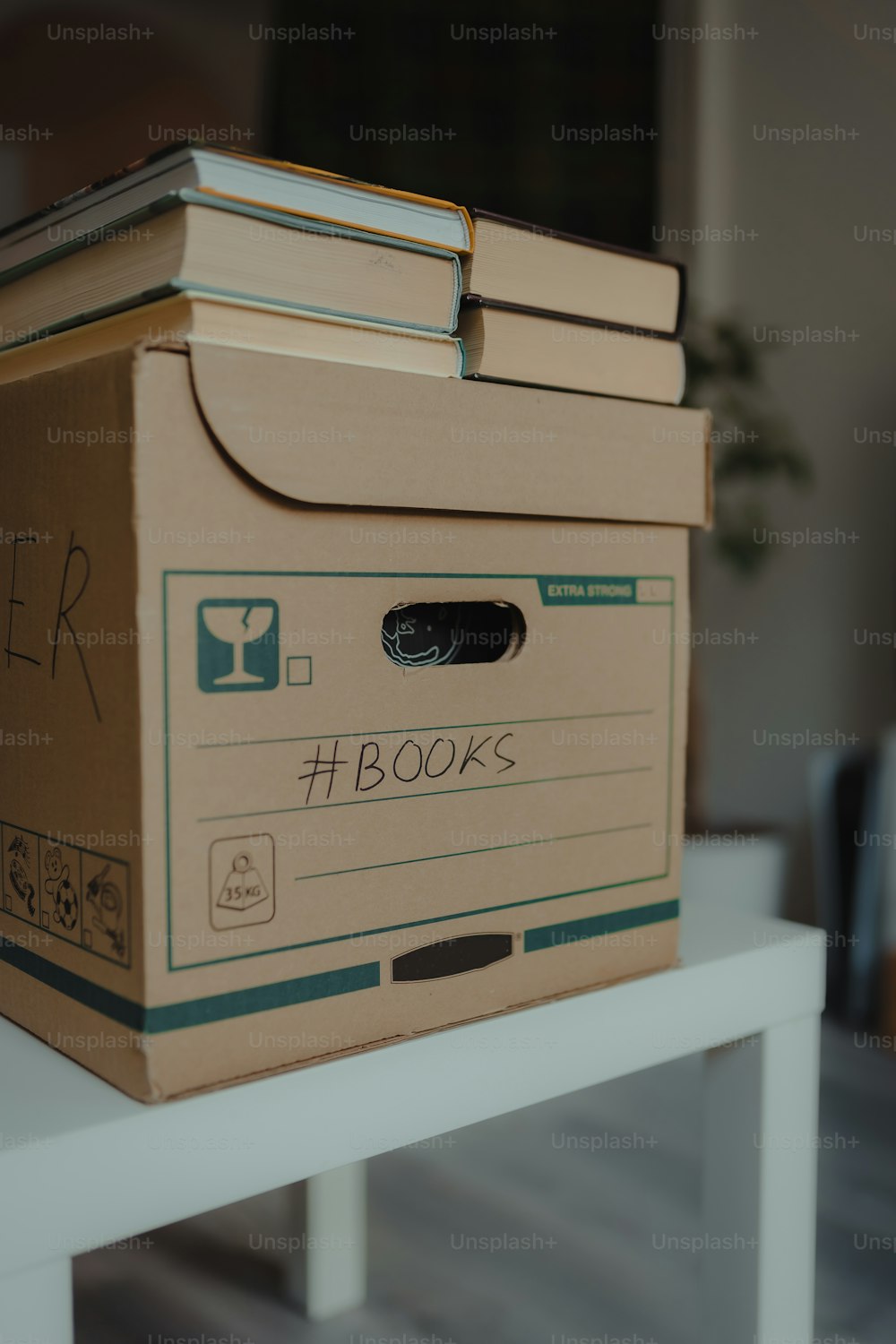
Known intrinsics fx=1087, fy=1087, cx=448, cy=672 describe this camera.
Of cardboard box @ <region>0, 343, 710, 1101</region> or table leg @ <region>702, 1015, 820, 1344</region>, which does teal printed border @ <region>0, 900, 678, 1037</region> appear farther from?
table leg @ <region>702, 1015, 820, 1344</region>

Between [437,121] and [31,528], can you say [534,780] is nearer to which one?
[31,528]

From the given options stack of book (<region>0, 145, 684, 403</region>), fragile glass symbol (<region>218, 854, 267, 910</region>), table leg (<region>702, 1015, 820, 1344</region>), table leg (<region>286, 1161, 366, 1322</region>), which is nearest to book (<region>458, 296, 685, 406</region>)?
stack of book (<region>0, 145, 684, 403</region>)

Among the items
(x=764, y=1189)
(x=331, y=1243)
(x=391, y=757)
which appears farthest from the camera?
(x=331, y=1243)

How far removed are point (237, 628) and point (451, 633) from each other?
161 millimetres

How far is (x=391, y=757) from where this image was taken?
0.54 m

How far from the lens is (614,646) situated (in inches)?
25.2

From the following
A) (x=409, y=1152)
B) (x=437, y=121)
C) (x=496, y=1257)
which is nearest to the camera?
(x=496, y=1257)

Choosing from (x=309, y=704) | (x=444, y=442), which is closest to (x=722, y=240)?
(x=444, y=442)

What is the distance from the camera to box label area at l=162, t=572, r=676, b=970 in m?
0.48

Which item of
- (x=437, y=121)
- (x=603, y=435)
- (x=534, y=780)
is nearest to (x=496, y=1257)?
(x=534, y=780)

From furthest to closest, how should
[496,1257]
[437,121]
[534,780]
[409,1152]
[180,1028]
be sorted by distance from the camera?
[437,121], [409,1152], [496,1257], [534,780], [180,1028]

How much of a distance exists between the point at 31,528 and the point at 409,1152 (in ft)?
4.00

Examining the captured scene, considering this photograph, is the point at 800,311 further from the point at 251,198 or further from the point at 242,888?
the point at 242,888

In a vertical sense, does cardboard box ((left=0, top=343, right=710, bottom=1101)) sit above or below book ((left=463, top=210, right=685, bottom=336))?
below
